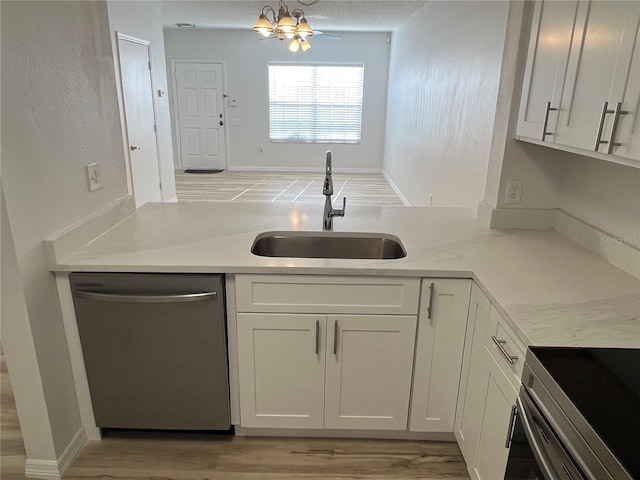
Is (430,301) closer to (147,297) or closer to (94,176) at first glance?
(147,297)

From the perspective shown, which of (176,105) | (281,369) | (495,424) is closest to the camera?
(495,424)

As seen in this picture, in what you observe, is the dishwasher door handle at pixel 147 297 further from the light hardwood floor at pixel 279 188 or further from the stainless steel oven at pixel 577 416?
the light hardwood floor at pixel 279 188

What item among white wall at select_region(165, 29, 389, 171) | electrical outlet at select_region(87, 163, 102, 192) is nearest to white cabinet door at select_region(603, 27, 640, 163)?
electrical outlet at select_region(87, 163, 102, 192)

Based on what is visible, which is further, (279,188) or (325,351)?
(279,188)

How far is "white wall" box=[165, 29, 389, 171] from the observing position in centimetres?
817

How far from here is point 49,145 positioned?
5.34ft

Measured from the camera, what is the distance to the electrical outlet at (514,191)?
2102 millimetres

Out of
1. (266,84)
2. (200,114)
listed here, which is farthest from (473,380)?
(200,114)

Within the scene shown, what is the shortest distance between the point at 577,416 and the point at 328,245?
138cm

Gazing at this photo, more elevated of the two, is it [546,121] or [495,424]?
[546,121]

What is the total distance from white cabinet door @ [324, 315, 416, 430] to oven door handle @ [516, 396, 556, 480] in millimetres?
606

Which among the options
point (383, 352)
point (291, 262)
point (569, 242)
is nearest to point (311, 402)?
point (383, 352)

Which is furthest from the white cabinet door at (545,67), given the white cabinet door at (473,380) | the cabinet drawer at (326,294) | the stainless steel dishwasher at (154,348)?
the stainless steel dishwasher at (154,348)

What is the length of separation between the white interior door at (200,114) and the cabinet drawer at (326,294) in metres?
7.43
